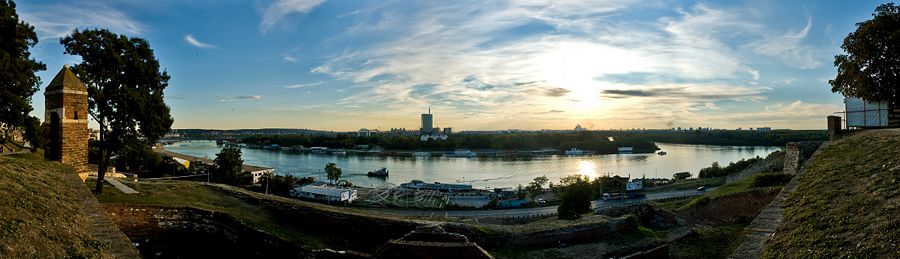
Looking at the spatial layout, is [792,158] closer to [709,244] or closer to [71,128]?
[709,244]

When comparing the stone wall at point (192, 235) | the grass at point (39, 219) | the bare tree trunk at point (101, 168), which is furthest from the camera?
the bare tree trunk at point (101, 168)

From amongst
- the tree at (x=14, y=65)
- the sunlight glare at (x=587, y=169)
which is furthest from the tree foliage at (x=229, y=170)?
the sunlight glare at (x=587, y=169)

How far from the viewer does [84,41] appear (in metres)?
11.2

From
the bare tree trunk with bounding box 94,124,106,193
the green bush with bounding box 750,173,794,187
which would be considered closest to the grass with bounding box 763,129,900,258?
the green bush with bounding box 750,173,794,187

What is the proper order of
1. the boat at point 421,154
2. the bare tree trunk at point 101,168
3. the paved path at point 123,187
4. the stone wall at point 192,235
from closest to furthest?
1. the stone wall at point 192,235
2. the bare tree trunk at point 101,168
3. the paved path at point 123,187
4. the boat at point 421,154

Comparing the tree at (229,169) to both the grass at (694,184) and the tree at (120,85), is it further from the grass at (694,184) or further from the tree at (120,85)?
the grass at (694,184)

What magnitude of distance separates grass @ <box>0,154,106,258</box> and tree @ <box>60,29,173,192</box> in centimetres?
437

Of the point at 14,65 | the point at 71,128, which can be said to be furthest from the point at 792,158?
the point at 14,65

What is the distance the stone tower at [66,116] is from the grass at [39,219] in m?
3.31

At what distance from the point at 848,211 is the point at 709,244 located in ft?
16.4

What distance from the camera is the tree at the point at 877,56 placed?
12102 millimetres

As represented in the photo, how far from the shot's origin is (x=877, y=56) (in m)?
12.3

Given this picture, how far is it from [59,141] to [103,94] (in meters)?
1.57

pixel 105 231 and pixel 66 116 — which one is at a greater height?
pixel 66 116
